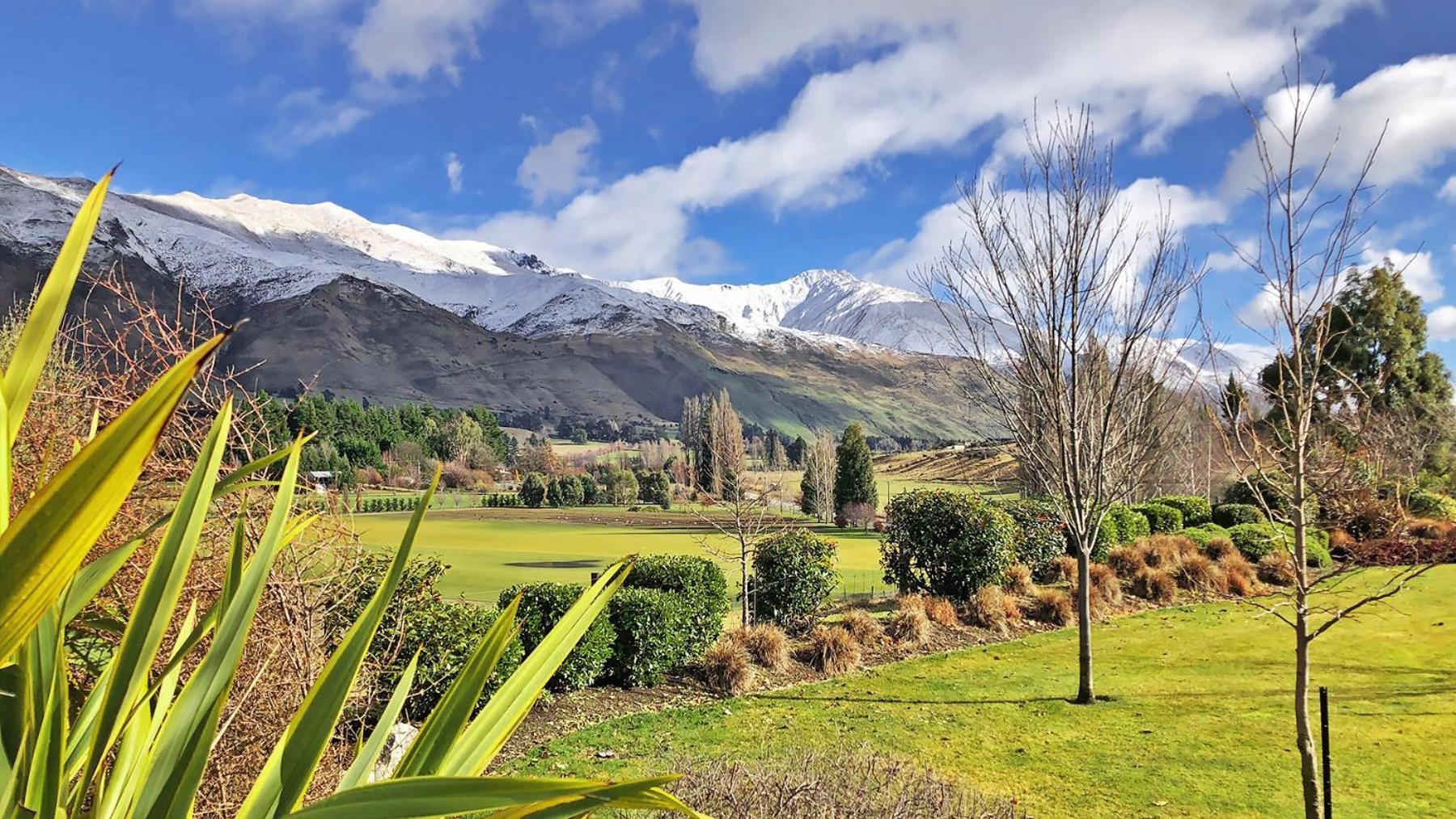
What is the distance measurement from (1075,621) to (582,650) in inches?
323

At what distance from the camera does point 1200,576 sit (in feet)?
46.7

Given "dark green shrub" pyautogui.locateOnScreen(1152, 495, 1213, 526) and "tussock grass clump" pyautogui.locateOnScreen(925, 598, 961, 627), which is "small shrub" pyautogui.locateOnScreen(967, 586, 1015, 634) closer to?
"tussock grass clump" pyautogui.locateOnScreen(925, 598, 961, 627)

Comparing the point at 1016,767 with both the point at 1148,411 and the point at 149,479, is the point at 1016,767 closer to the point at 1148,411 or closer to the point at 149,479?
the point at 149,479

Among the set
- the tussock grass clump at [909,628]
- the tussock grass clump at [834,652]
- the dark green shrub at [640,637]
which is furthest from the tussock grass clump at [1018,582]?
the dark green shrub at [640,637]

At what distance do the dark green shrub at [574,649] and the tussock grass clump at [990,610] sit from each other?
6.33 meters

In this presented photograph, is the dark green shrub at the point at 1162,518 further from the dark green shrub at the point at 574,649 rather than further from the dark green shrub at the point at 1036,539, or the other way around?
the dark green shrub at the point at 574,649

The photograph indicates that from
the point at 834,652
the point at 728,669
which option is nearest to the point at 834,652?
the point at 834,652

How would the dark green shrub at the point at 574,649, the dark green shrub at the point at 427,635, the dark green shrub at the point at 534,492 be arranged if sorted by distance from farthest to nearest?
the dark green shrub at the point at 534,492, the dark green shrub at the point at 574,649, the dark green shrub at the point at 427,635

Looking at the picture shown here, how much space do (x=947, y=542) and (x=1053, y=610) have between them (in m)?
1.98

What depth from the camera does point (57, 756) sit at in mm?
990

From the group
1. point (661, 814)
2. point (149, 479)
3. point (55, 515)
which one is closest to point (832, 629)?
point (661, 814)

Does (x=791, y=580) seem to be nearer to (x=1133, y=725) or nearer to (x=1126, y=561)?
(x=1133, y=725)

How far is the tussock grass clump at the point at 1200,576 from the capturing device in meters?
14.0

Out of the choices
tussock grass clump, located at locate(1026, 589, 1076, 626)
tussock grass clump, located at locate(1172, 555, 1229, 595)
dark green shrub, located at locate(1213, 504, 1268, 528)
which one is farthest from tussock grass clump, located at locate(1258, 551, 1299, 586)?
tussock grass clump, located at locate(1026, 589, 1076, 626)
